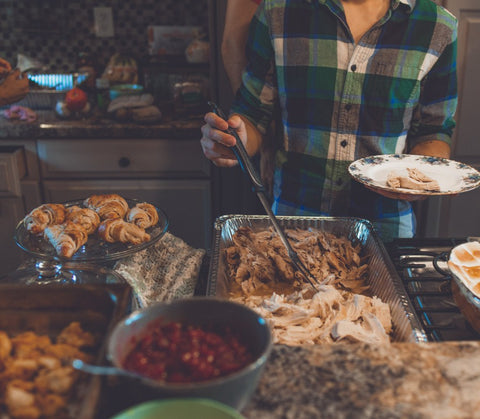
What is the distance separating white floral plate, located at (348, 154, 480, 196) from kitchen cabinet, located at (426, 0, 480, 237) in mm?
1188

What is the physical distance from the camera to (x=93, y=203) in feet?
4.12

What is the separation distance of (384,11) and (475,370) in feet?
3.93

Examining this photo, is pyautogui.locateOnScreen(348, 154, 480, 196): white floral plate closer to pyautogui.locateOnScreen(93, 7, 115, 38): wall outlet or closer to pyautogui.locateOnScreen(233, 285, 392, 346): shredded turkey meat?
pyautogui.locateOnScreen(233, 285, 392, 346): shredded turkey meat

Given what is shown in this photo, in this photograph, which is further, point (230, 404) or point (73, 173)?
point (73, 173)

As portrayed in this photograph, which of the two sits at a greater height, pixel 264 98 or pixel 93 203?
pixel 264 98

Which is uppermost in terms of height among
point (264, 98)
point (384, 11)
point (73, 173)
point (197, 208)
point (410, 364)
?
point (384, 11)

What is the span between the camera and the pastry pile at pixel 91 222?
3.46ft

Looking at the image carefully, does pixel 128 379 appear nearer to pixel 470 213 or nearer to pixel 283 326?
pixel 283 326

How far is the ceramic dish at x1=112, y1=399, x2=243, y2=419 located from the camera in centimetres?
50

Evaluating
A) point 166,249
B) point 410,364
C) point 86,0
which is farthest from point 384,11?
point 86,0

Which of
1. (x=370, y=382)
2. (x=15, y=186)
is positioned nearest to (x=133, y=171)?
(x=15, y=186)

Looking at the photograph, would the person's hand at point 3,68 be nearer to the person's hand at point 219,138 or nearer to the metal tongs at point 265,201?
the person's hand at point 219,138

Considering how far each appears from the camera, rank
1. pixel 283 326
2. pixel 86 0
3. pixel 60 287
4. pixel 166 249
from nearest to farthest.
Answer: pixel 60 287
pixel 283 326
pixel 166 249
pixel 86 0

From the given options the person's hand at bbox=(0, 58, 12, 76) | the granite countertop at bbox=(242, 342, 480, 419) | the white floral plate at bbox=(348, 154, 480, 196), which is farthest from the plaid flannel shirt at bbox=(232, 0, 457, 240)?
the person's hand at bbox=(0, 58, 12, 76)
